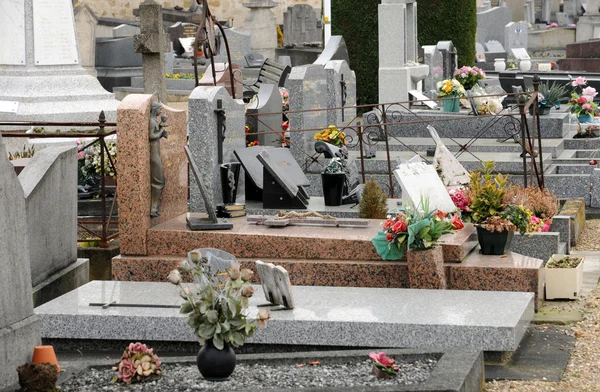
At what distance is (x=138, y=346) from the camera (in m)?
5.89

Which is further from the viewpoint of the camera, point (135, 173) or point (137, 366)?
point (135, 173)

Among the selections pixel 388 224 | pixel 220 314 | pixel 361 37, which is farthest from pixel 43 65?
pixel 220 314

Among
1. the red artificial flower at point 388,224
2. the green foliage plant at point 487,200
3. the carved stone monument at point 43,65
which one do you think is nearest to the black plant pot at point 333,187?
the green foliage plant at point 487,200

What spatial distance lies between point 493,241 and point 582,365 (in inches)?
63.1

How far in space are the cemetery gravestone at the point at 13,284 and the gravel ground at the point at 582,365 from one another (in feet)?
8.35

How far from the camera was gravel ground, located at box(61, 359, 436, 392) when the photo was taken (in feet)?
18.8

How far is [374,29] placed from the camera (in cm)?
2253

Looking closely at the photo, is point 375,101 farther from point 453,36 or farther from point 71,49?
point 71,49

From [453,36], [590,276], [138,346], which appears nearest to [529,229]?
[590,276]

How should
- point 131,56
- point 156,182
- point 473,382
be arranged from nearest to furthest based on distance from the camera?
1. point 473,382
2. point 156,182
3. point 131,56

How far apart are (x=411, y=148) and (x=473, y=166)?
1.36m

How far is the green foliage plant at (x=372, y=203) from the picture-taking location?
9.58 metres

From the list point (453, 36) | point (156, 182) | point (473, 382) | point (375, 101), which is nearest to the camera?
point (473, 382)

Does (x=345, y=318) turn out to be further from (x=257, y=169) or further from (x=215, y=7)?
(x=215, y=7)
